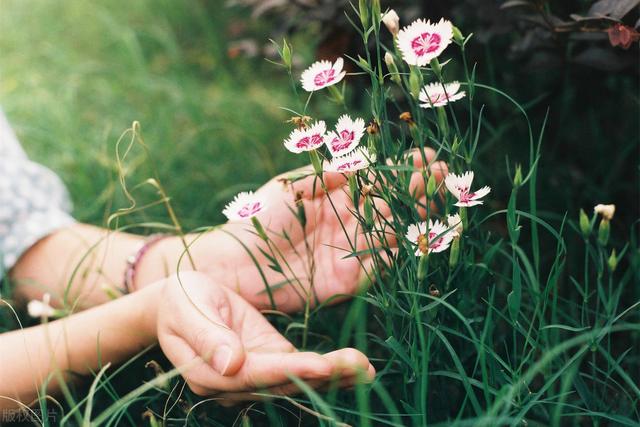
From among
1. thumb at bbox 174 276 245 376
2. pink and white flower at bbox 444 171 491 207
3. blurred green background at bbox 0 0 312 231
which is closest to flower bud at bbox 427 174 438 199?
pink and white flower at bbox 444 171 491 207

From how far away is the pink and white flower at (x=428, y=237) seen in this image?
757mm

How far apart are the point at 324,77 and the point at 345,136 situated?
7cm

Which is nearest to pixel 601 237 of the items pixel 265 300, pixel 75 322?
pixel 265 300

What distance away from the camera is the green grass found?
2.71 ft

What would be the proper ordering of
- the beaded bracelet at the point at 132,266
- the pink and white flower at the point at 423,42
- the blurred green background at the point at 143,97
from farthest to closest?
1. the blurred green background at the point at 143,97
2. the beaded bracelet at the point at 132,266
3. the pink and white flower at the point at 423,42

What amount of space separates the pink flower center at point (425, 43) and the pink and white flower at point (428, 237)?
186 millimetres

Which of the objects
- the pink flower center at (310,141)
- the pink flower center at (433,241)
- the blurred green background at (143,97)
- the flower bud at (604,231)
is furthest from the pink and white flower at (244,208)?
the blurred green background at (143,97)

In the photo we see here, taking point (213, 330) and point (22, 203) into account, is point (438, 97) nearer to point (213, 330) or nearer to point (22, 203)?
point (213, 330)

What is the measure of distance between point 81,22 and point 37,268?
1763mm

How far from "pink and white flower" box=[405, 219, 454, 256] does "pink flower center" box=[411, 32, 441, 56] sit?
186 mm

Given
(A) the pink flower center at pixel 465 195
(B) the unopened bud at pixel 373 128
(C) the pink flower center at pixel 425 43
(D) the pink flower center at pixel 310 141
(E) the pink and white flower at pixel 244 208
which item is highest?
(C) the pink flower center at pixel 425 43

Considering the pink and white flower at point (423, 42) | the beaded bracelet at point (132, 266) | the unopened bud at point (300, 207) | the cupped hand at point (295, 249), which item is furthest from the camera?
the beaded bracelet at point (132, 266)

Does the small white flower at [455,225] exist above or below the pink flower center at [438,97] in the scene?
below

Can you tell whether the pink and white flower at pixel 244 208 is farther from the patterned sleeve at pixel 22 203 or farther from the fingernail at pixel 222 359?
the patterned sleeve at pixel 22 203
